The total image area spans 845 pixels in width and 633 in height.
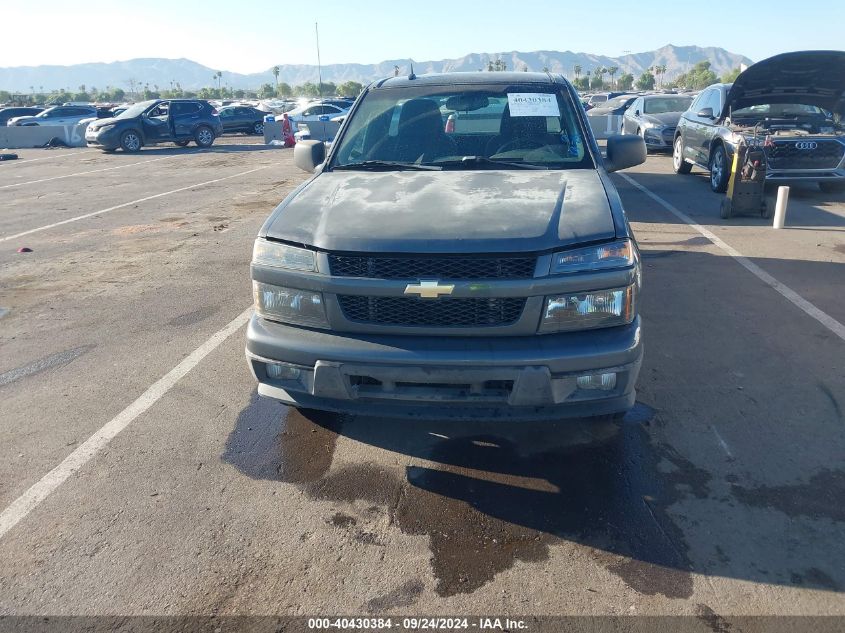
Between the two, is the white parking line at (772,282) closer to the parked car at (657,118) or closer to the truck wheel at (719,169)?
the truck wheel at (719,169)

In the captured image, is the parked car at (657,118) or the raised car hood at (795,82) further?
the parked car at (657,118)

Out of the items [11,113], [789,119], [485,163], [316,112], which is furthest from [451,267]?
[11,113]

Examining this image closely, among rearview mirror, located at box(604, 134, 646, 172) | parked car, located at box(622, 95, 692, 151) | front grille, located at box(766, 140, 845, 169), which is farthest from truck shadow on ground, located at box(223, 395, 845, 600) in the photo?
parked car, located at box(622, 95, 692, 151)

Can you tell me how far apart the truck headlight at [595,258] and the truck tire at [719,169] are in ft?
28.3

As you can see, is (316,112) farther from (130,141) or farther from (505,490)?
(505,490)

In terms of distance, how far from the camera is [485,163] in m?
4.19

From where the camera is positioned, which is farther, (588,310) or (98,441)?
(98,441)

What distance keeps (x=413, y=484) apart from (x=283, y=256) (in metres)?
1.29

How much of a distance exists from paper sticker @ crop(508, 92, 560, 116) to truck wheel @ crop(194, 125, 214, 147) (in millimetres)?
21807

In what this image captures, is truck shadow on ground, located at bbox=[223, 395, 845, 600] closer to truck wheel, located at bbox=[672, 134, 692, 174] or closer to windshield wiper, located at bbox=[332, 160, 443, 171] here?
windshield wiper, located at bbox=[332, 160, 443, 171]

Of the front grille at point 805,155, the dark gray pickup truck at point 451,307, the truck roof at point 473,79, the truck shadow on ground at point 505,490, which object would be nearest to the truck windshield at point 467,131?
the truck roof at point 473,79

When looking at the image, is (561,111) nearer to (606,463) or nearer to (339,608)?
(606,463)

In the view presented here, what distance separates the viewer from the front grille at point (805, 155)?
32.9 ft

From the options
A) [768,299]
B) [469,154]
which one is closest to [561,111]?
[469,154]
